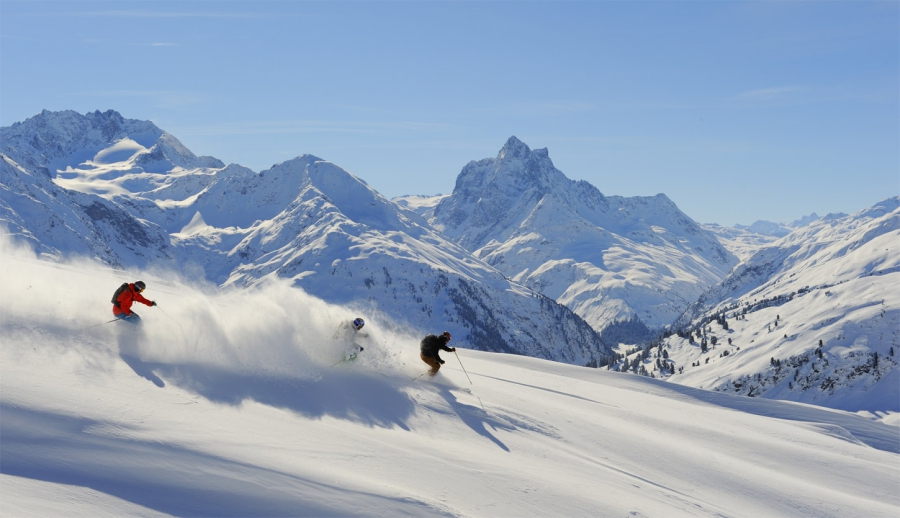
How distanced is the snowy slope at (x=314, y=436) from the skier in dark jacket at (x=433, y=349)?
2.09 feet

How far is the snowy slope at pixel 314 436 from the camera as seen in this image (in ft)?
34.3

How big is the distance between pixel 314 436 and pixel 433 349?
916cm

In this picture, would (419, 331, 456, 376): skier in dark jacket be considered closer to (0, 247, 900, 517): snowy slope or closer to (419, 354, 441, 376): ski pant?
(419, 354, 441, 376): ski pant

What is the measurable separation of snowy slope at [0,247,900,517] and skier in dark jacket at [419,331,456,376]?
25.0 inches

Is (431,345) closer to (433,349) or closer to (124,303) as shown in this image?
(433,349)

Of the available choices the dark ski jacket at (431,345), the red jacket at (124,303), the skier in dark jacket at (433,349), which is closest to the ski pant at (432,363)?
the skier in dark jacket at (433,349)

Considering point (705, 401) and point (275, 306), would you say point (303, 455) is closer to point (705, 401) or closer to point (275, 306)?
point (275, 306)

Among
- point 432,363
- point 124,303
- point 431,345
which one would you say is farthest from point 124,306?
point 432,363

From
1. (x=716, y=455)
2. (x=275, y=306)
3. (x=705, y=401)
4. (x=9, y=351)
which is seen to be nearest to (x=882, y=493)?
(x=716, y=455)

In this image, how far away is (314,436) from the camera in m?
14.5

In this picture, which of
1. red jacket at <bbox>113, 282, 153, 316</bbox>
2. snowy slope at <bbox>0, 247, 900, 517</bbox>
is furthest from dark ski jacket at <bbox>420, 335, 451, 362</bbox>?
red jacket at <bbox>113, 282, 153, 316</bbox>

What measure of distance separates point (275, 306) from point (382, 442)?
913cm

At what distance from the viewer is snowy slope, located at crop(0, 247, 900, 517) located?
34.3 feet

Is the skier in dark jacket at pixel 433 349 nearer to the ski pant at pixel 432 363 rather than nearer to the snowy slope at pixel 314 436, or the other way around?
the ski pant at pixel 432 363
